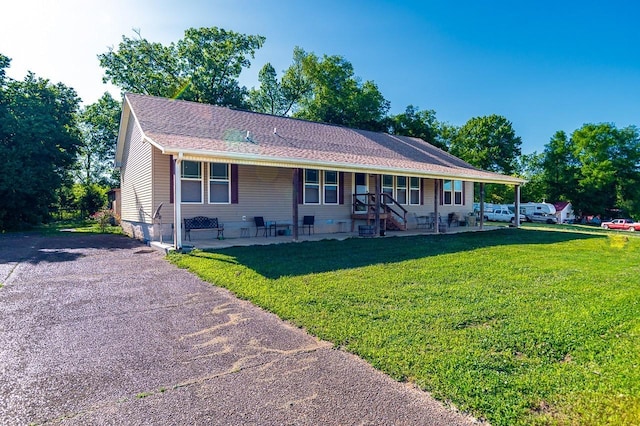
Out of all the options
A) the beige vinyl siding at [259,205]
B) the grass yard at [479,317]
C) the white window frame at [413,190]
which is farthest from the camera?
the white window frame at [413,190]

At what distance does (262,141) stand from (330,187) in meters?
3.30

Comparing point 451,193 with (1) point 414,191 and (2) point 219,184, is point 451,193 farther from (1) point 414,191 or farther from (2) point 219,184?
(2) point 219,184

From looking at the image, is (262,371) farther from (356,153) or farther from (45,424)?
(356,153)

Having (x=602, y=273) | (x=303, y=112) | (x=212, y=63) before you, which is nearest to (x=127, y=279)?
(x=602, y=273)

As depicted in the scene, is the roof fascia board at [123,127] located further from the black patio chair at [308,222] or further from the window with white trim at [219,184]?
the black patio chair at [308,222]

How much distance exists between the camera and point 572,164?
1590 inches

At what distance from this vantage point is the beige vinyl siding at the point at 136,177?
11867mm

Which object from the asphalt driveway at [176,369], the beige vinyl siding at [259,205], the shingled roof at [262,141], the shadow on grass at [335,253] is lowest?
the asphalt driveway at [176,369]

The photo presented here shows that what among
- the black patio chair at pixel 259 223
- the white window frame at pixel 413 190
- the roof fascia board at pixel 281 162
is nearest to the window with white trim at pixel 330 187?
the roof fascia board at pixel 281 162

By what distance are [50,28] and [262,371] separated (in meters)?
12.1

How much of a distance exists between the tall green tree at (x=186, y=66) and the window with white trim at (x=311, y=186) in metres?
A: 16.5

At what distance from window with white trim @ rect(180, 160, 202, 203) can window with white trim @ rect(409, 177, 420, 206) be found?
1004 centimetres

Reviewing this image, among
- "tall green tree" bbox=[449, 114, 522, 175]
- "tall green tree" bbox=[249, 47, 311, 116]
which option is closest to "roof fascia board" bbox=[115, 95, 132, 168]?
"tall green tree" bbox=[249, 47, 311, 116]

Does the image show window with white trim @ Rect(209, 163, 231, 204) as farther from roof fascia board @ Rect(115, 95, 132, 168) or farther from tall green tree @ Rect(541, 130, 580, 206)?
tall green tree @ Rect(541, 130, 580, 206)
